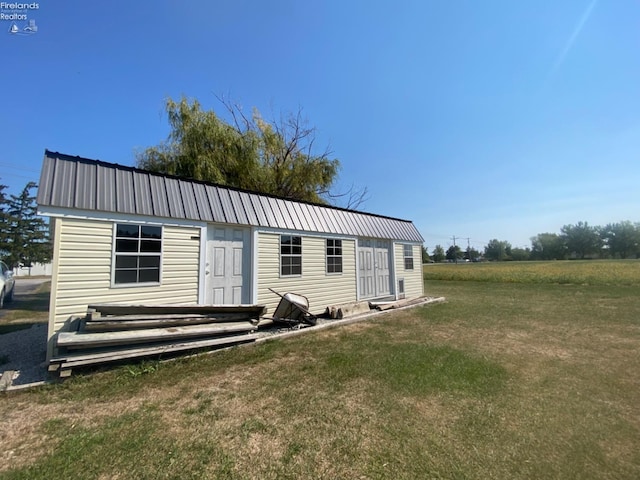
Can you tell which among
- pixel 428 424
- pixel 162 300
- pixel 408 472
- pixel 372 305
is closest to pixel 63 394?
pixel 162 300

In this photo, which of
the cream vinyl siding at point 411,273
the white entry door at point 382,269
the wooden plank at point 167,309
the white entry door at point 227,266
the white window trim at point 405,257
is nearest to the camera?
the wooden plank at point 167,309

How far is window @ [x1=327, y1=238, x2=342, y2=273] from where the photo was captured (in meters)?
8.96

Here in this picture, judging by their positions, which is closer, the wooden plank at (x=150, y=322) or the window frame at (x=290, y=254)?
the wooden plank at (x=150, y=322)

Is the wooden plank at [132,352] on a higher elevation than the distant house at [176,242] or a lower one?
lower

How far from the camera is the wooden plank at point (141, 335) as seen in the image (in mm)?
4027

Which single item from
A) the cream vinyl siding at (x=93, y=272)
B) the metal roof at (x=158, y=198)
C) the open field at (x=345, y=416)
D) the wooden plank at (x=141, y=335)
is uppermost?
the metal roof at (x=158, y=198)

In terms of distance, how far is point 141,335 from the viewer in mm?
4469

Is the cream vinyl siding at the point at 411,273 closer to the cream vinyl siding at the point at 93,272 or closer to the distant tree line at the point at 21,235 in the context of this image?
the cream vinyl siding at the point at 93,272

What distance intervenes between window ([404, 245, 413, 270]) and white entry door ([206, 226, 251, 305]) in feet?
24.5

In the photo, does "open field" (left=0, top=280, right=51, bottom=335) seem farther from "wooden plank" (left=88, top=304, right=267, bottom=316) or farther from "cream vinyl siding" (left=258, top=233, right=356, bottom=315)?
"cream vinyl siding" (left=258, top=233, right=356, bottom=315)

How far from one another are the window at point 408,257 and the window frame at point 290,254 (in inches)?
231

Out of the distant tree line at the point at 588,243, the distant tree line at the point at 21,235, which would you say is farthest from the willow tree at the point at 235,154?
the distant tree line at the point at 588,243

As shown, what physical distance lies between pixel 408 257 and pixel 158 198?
9810 mm

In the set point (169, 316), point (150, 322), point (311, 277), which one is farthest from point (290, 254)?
point (150, 322)
